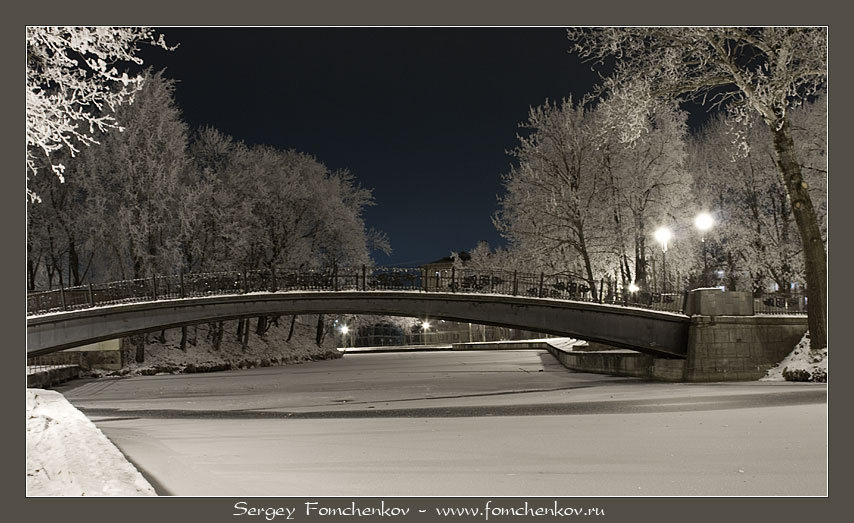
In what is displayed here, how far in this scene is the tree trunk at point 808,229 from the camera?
1455 centimetres

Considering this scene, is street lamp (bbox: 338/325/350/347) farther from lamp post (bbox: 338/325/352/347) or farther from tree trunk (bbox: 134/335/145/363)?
tree trunk (bbox: 134/335/145/363)

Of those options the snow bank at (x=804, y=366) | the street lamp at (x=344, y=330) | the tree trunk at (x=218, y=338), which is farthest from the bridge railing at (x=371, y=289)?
the street lamp at (x=344, y=330)

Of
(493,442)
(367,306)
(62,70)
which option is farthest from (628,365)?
(62,70)

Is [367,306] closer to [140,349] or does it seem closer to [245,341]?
[140,349]

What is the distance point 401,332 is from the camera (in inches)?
2886

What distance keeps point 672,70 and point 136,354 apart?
2668 centimetres

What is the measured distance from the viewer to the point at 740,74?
14.3 meters

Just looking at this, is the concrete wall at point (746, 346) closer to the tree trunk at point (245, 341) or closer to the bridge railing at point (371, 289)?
the bridge railing at point (371, 289)

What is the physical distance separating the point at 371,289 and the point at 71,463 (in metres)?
17.3

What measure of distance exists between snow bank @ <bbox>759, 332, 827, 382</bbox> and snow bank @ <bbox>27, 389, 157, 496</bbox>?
49.2 feet

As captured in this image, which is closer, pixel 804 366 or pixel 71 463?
pixel 71 463

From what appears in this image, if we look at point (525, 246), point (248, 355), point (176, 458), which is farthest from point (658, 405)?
point (248, 355)

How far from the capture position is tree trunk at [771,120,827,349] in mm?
14555
